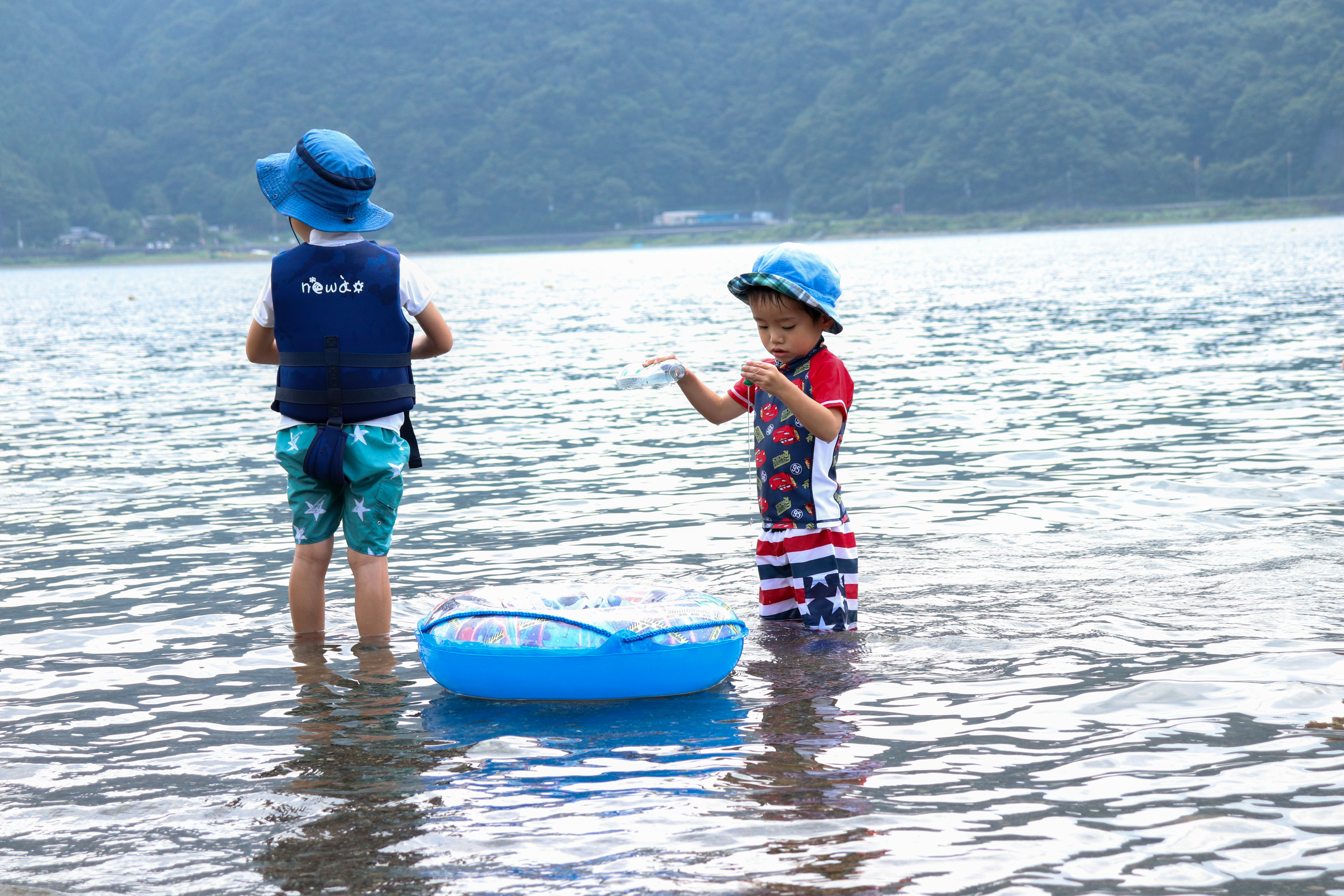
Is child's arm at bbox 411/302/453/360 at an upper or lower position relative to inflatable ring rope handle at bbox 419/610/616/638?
upper

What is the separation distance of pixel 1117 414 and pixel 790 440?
8.67 metres

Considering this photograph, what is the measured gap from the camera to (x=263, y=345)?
520cm

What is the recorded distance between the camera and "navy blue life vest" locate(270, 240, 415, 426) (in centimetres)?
501

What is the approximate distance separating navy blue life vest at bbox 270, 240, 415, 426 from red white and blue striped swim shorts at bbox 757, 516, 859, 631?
1739mm

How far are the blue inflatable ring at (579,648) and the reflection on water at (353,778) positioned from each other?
1.10 ft

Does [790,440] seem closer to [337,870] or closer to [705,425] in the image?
[337,870]

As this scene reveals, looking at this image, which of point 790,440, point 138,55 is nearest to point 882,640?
point 790,440

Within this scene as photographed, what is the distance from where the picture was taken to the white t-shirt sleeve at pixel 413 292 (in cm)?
507

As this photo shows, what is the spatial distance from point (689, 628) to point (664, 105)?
172 metres

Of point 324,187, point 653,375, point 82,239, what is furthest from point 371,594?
point 82,239

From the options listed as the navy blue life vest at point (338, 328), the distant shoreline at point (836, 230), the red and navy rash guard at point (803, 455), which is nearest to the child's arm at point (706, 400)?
the red and navy rash guard at point (803, 455)

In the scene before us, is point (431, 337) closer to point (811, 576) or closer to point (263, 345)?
point (263, 345)

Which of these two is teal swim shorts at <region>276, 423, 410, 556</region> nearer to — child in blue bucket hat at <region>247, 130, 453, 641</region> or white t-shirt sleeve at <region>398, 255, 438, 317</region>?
child in blue bucket hat at <region>247, 130, 453, 641</region>

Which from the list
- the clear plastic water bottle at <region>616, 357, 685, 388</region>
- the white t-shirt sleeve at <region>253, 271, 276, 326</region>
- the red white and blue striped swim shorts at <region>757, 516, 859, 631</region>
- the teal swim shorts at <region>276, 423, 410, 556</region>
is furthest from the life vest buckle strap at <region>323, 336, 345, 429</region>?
the red white and blue striped swim shorts at <region>757, 516, 859, 631</region>
